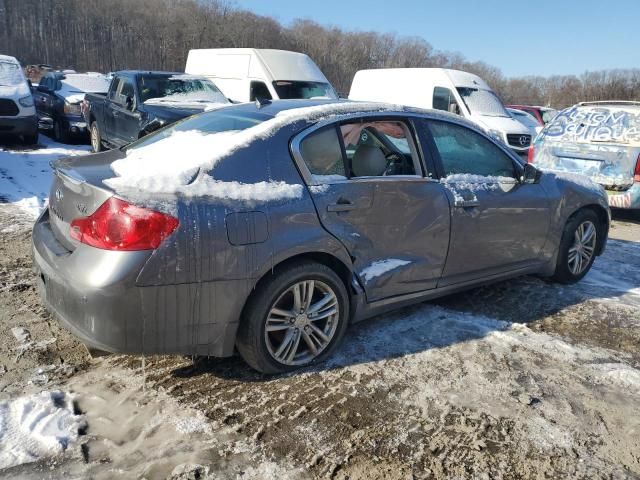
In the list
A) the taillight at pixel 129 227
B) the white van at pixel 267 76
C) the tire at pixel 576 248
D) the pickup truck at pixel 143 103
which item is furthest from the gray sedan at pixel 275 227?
the white van at pixel 267 76

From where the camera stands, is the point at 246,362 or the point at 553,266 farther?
the point at 553,266

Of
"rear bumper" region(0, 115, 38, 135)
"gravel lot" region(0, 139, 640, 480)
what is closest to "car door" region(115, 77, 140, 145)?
"rear bumper" region(0, 115, 38, 135)

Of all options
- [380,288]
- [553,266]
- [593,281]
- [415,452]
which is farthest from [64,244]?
[593,281]

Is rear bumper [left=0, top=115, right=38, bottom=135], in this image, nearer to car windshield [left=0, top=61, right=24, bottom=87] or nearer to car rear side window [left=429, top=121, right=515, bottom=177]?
car windshield [left=0, top=61, right=24, bottom=87]

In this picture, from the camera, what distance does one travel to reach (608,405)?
3.12 meters

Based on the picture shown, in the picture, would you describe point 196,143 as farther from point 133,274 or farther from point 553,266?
point 553,266

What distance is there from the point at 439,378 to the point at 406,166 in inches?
56.5

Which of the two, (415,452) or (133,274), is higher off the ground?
(133,274)

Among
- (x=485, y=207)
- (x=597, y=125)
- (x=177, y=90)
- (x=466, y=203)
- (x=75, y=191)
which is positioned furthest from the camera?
(x=177, y=90)

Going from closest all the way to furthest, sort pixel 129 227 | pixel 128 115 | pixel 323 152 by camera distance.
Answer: pixel 129 227 → pixel 323 152 → pixel 128 115

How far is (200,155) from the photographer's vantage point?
301 cm

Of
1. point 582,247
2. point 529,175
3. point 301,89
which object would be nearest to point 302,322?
point 529,175

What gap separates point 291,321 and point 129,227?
1096mm

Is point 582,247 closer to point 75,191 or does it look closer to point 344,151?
point 344,151
